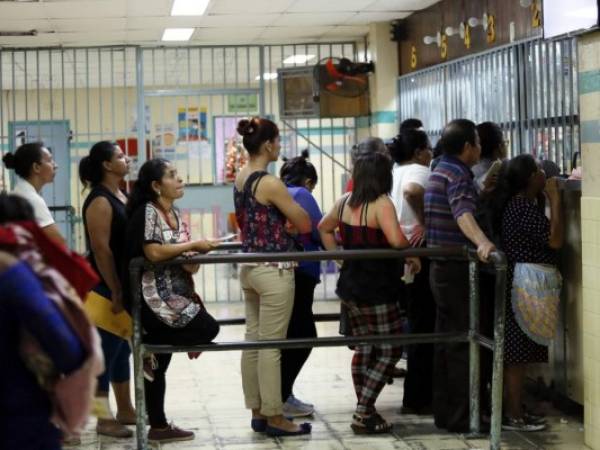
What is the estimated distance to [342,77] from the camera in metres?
10.8

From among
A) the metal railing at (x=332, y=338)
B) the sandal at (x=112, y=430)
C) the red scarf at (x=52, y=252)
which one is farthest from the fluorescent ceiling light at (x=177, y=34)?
the red scarf at (x=52, y=252)

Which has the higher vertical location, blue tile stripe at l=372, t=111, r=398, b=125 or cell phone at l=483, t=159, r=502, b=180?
blue tile stripe at l=372, t=111, r=398, b=125

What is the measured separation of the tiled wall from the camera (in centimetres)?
497

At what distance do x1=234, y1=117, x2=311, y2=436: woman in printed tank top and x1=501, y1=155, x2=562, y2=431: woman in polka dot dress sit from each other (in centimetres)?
103

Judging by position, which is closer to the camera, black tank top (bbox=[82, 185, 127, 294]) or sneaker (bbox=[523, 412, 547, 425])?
black tank top (bbox=[82, 185, 127, 294])

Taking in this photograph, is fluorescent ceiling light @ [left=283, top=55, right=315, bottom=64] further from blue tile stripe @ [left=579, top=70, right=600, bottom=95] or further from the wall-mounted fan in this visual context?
blue tile stripe @ [left=579, top=70, right=600, bottom=95]

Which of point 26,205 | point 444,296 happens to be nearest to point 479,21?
point 444,296

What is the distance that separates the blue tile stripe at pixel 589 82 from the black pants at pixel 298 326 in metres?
Result: 1.66

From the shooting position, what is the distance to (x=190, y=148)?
12.0 metres

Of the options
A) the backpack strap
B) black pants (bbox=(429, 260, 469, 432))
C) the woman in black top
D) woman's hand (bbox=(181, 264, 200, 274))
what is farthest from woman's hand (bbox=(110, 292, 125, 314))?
black pants (bbox=(429, 260, 469, 432))

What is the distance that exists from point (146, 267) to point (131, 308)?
19 cm

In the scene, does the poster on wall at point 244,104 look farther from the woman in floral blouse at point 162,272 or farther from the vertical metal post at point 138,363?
the vertical metal post at point 138,363

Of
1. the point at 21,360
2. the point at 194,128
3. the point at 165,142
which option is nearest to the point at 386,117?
the point at 194,128

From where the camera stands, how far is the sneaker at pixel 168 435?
17.7ft
